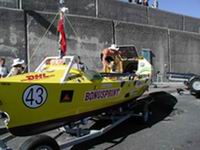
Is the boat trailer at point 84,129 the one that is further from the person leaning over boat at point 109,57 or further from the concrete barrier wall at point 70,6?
the concrete barrier wall at point 70,6

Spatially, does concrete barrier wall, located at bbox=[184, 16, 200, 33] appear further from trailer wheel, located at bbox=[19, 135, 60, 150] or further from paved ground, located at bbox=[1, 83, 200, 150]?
trailer wheel, located at bbox=[19, 135, 60, 150]

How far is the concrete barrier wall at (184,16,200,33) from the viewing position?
87.9ft

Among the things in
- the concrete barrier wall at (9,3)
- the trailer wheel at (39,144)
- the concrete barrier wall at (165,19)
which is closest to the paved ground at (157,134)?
the trailer wheel at (39,144)

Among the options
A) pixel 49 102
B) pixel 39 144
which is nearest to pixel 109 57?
pixel 49 102

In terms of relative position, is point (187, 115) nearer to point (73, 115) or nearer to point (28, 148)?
point (73, 115)

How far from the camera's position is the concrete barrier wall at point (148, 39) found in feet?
67.3

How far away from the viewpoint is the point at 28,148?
6105 millimetres

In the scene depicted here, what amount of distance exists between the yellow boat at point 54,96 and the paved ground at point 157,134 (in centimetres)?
67

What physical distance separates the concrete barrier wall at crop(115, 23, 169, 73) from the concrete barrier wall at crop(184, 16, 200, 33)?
352 centimetres

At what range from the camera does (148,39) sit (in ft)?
73.5

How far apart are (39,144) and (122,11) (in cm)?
1547

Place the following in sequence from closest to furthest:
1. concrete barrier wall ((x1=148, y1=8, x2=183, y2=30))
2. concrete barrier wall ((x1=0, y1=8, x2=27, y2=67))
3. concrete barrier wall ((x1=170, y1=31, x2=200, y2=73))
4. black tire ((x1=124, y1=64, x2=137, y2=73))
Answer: black tire ((x1=124, y1=64, x2=137, y2=73)) → concrete barrier wall ((x1=0, y1=8, x2=27, y2=67)) → concrete barrier wall ((x1=148, y1=8, x2=183, y2=30)) → concrete barrier wall ((x1=170, y1=31, x2=200, y2=73))

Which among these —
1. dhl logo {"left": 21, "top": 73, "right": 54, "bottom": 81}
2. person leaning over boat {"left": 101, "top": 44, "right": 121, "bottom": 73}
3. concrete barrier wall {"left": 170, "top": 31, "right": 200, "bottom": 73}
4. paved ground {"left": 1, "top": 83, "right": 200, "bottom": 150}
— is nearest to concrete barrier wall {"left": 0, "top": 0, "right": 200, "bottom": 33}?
concrete barrier wall {"left": 170, "top": 31, "right": 200, "bottom": 73}

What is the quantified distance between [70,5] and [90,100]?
10678 millimetres
